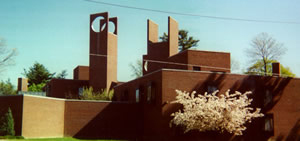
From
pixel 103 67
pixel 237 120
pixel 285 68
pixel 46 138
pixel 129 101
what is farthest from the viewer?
pixel 285 68

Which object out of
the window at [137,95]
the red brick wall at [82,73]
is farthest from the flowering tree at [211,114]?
the red brick wall at [82,73]

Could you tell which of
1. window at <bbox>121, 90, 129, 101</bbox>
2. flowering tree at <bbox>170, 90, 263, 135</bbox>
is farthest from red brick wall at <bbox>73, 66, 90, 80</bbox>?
flowering tree at <bbox>170, 90, 263, 135</bbox>

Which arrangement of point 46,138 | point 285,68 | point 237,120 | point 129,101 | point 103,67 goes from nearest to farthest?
point 237,120 → point 46,138 → point 129,101 → point 103,67 → point 285,68

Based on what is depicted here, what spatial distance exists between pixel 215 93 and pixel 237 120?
8.38 ft

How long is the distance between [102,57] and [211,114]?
1764cm

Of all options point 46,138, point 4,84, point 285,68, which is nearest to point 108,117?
point 46,138

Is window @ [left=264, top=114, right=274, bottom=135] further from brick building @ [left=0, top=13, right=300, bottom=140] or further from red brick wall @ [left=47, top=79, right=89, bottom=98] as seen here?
red brick wall @ [left=47, top=79, right=89, bottom=98]

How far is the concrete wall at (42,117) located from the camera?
26.1 metres

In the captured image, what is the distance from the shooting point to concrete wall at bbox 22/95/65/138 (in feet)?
85.7

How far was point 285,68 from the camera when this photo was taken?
59.3m

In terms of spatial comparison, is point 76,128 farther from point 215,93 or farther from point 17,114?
point 215,93

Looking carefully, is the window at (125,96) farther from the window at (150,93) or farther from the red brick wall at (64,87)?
the red brick wall at (64,87)

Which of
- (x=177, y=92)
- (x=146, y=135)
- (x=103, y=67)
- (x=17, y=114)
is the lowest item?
(x=146, y=135)

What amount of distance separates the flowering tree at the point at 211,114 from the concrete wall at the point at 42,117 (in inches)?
359
